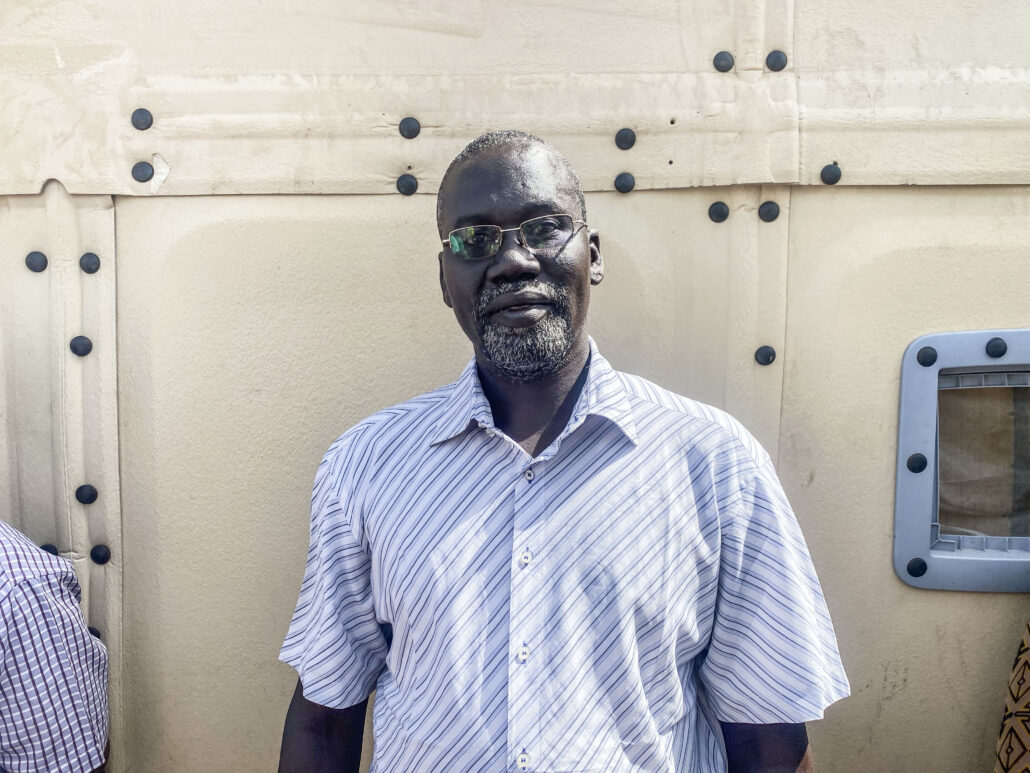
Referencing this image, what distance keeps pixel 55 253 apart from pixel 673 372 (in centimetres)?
122

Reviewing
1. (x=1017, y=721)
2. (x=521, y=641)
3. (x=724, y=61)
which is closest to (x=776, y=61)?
(x=724, y=61)

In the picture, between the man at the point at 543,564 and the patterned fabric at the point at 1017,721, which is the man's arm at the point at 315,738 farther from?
the patterned fabric at the point at 1017,721

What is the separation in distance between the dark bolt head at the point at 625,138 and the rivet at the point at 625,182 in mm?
52

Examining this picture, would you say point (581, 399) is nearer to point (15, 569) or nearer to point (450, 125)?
point (450, 125)

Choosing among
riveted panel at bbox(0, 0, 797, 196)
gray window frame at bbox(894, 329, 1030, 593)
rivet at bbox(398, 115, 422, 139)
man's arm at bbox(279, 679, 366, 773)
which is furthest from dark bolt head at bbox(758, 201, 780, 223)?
man's arm at bbox(279, 679, 366, 773)

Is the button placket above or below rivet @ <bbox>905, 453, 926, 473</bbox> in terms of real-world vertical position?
below

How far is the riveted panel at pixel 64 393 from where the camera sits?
1813 mm

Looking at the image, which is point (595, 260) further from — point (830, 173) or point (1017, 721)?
point (1017, 721)

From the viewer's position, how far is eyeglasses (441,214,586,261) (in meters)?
1.43

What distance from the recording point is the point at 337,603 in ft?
4.79

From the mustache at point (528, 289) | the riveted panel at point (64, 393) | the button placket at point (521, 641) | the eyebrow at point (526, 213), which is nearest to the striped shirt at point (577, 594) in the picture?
the button placket at point (521, 641)

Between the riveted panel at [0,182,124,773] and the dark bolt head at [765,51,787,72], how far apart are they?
1.29 metres

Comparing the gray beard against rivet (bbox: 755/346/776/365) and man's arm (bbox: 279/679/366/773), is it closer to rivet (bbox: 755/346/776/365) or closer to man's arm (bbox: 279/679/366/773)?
rivet (bbox: 755/346/776/365)

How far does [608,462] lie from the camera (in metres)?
1.40
